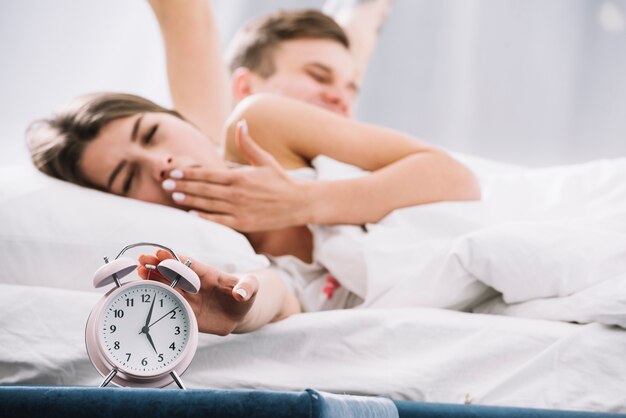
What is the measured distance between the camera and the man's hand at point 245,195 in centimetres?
126

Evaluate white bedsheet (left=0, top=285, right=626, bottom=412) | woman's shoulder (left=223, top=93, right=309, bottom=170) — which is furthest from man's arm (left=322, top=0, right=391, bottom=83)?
white bedsheet (left=0, top=285, right=626, bottom=412)

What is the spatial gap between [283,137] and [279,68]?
0.48m

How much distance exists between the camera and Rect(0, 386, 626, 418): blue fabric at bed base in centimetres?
58

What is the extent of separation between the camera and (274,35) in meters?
1.91

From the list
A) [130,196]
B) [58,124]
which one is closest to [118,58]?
[58,124]

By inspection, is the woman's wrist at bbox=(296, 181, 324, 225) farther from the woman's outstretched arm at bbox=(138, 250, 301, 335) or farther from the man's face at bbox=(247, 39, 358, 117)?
the man's face at bbox=(247, 39, 358, 117)

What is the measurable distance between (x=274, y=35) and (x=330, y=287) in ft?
2.87

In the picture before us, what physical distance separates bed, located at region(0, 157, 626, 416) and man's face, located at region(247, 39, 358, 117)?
2.58ft

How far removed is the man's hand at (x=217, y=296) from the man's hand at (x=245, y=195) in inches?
16.8

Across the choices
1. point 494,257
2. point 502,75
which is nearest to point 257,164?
point 494,257

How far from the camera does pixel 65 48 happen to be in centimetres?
208

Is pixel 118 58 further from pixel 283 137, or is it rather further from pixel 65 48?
pixel 283 137

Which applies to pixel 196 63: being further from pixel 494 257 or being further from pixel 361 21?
pixel 494 257

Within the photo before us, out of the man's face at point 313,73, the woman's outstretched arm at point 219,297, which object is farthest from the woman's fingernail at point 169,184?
the man's face at point 313,73
